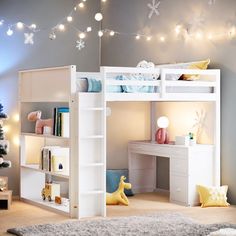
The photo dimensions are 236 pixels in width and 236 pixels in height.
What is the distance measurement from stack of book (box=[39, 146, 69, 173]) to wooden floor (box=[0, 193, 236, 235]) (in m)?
0.41

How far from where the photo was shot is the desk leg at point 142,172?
671 cm

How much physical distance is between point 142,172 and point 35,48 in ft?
5.99


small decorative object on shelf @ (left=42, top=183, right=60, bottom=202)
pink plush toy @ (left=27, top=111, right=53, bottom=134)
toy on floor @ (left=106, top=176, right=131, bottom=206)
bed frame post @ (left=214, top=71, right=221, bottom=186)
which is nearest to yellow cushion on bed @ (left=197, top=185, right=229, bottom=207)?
bed frame post @ (left=214, top=71, right=221, bottom=186)

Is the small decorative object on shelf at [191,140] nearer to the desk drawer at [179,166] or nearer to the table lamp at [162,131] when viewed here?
the desk drawer at [179,166]

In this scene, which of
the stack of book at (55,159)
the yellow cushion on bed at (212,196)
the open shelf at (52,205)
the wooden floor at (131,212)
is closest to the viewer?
the wooden floor at (131,212)

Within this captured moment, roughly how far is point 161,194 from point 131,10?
84.5 inches

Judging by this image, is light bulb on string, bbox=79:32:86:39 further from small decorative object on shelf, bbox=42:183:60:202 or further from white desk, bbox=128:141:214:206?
small decorative object on shelf, bbox=42:183:60:202

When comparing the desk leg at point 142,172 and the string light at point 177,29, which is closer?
the string light at point 177,29

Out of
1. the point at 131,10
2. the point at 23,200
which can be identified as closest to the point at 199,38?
the point at 131,10

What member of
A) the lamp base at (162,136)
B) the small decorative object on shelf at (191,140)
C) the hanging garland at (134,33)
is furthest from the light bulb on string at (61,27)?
the small decorative object on shelf at (191,140)

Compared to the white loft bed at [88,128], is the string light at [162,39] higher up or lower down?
higher up

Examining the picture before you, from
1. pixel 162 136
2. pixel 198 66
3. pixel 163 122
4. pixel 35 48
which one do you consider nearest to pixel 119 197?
pixel 162 136

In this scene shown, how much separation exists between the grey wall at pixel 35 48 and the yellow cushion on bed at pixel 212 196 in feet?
6.43

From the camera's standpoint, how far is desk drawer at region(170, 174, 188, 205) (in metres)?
5.84
